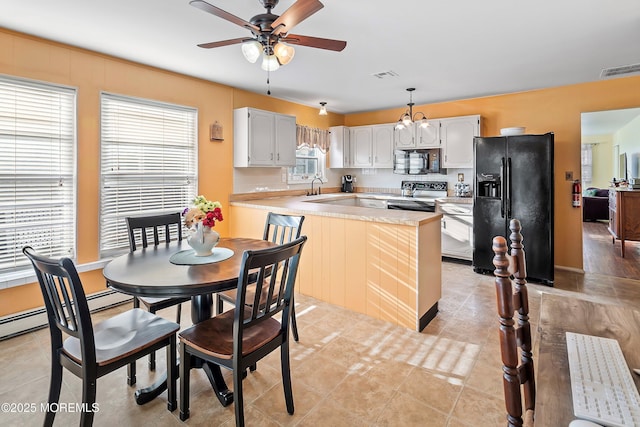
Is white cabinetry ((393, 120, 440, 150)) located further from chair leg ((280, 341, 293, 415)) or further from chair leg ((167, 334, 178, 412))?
chair leg ((167, 334, 178, 412))

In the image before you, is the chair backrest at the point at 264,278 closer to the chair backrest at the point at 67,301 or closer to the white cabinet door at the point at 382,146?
the chair backrest at the point at 67,301

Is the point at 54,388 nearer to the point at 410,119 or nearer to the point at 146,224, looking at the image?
the point at 146,224

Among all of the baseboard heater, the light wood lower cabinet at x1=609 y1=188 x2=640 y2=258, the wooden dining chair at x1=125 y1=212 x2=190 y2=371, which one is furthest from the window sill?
the light wood lower cabinet at x1=609 y1=188 x2=640 y2=258

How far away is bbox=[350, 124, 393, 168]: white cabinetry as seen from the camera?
5.91 m

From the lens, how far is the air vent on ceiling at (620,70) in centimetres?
368

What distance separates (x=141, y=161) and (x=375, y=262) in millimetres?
2713

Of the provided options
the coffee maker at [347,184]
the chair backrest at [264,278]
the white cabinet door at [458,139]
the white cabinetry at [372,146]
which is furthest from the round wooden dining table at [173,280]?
the coffee maker at [347,184]

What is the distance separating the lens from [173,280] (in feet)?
5.83

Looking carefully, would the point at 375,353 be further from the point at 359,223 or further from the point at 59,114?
the point at 59,114

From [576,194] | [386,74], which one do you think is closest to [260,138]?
[386,74]

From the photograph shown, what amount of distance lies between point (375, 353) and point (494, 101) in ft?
13.9

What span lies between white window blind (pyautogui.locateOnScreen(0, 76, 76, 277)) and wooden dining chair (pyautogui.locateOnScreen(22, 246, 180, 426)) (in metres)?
1.67

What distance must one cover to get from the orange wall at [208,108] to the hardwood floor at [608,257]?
0.47 m

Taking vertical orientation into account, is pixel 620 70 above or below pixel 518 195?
above
